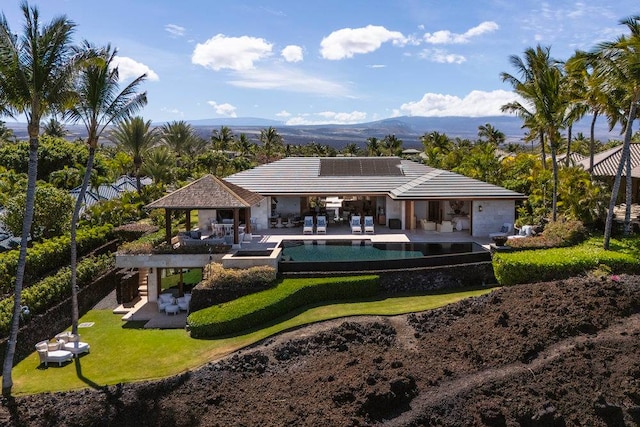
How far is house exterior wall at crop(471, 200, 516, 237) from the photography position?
26078mm

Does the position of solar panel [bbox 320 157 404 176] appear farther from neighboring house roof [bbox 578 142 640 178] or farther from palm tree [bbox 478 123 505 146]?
palm tree [bbox 478 123 505 146]

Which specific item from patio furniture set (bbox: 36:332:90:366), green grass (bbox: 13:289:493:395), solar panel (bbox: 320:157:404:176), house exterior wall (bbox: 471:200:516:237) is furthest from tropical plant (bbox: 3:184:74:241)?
house exterior wall (bbox: 471:200:516:237)

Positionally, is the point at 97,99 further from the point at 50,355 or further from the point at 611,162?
the point at 611,162

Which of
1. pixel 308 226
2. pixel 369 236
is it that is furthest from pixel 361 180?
pixel 369 236

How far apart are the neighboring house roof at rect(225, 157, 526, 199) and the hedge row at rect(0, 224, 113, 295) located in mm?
9458

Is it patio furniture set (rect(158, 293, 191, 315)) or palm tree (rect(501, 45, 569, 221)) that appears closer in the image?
patio furniture set (rect(158, 293, 191, 315))

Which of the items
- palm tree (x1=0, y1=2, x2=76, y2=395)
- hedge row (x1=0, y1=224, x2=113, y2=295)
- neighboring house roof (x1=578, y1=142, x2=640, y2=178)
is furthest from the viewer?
neighboring house roof (x1=578, y1=142, x2=640, y2=178)

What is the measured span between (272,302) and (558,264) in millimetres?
10781

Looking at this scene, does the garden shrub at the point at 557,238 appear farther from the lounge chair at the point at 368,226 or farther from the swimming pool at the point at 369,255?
the lounge chair at the point at 368,226

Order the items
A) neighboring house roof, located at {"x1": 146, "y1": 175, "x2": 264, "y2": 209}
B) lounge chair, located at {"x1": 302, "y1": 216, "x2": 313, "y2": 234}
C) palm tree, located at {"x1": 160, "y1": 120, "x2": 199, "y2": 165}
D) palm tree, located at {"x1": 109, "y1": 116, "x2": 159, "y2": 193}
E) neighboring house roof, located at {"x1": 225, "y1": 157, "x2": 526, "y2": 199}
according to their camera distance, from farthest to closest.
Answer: palm tree, located at {"x1": 160, "y1": 120, "x2": 199, "y2": 165} → palm tree, located at {"x1": 109, "y1": 116, "x2": 159, "y2": 193} → lounge chair, located at {"x1": 302, "y1": 216, "x2": 313, "y2": 234} → neighboring house roof, located at {"x1": 225, "y1": 157, "x2": 526, "y2": 199} → neighboring house roof, located at {"x1": 146, "y1": 175, "x2": 264, "y2": 209}

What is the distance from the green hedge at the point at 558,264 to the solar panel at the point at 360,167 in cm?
1417

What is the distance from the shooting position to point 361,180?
31000 millimetres

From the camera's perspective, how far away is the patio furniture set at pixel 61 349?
1513 centimetres

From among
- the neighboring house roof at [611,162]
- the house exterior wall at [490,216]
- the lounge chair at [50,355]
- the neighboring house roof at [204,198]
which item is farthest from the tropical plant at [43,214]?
the neighboring house roof at [611,162]
